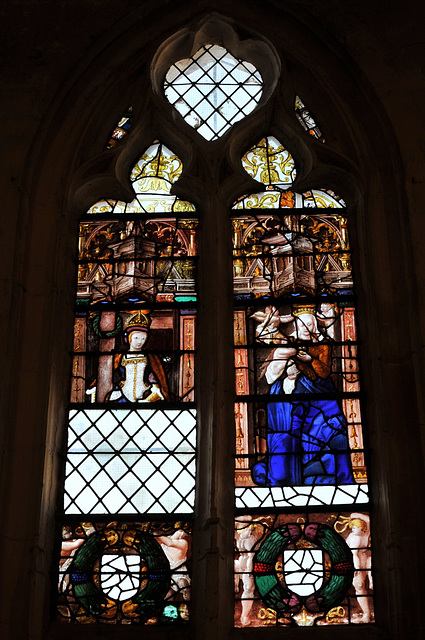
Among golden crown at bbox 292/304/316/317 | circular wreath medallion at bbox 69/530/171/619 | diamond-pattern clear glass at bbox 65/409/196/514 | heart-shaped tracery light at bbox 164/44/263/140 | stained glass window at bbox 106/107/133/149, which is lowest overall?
circular wreath medallion at bbox 69/530/171/619

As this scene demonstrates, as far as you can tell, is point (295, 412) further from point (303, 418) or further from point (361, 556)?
point (361, 556)

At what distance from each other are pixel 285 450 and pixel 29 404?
1326 millimetres

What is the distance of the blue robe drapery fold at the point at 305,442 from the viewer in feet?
18.1

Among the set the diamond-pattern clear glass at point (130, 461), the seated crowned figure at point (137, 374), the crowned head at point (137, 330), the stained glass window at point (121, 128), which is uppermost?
the stained glass window at point (121, 128)

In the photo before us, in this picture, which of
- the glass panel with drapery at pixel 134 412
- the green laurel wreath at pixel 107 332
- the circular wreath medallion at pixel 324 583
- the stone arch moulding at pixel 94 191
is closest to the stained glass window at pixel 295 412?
the circular wreath medallion at pixel 324 583

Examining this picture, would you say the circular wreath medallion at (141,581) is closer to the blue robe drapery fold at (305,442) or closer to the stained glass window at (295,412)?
the stained glass window at (295,412)

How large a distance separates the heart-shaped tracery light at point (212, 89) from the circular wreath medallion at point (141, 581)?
254 cm

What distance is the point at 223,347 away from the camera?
5754 mm

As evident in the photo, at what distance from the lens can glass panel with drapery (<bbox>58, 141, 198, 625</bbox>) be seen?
17.4ft

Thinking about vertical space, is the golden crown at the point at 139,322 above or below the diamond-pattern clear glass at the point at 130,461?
above

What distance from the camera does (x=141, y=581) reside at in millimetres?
5289

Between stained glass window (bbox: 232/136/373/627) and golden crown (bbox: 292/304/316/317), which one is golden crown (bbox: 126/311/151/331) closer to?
stained glass window (bbox: 232/136/373/627)

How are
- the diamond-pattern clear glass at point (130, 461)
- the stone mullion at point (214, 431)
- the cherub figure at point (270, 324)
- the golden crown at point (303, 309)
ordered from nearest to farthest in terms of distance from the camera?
the stone mullion at point (214, 431) → the diamond-pattern clear glass at point (130, 461) → the cherub figure at point (270, 324) → the golden crown at point (303, 309)

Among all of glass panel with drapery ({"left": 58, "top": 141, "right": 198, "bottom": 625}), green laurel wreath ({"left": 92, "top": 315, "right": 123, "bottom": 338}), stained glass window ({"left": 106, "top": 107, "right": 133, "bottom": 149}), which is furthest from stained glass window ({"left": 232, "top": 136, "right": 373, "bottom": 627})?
stained glass window ({"left": 106, "top": 107, "right": 133, "bottom": 149})
